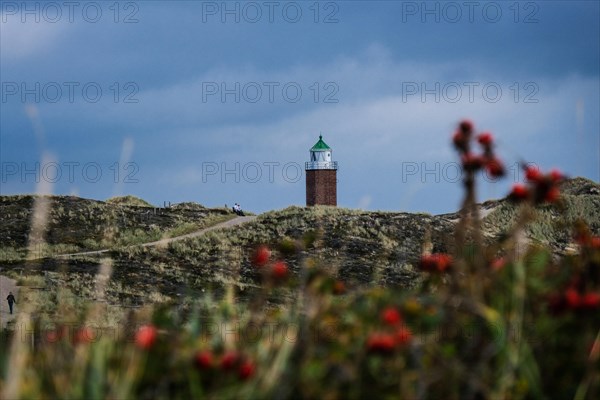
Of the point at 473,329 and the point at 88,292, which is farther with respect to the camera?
the point at 88,292

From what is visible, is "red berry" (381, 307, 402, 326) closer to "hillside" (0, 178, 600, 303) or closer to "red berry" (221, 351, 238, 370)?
"red berry" (221, 351, 238, 370)

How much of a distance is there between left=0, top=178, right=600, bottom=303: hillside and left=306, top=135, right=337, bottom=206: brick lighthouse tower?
13.9 metres

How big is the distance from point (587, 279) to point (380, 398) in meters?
1.38

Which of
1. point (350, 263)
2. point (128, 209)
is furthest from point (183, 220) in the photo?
point (350, 263)

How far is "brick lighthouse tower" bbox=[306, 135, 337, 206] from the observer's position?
6588 cm

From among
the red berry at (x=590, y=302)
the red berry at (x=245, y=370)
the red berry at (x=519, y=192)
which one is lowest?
the red berry at (x=245, y=370)

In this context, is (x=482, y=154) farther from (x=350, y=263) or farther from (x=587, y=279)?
(x=350, y=263)

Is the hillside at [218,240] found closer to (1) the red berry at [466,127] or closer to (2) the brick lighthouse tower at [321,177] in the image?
(2) the brick lighthouse tower at [321,177]

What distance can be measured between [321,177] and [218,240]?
27.6 meters

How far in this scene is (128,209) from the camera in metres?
49.7

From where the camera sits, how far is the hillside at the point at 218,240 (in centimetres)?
3147

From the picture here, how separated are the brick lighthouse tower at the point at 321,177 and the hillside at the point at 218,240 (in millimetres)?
13884

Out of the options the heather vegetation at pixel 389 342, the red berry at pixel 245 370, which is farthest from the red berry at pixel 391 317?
the red berry at pixel 245 370

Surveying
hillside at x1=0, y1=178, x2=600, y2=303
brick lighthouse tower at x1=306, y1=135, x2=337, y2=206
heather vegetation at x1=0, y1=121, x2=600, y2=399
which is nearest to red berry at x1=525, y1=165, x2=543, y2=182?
heather vegetation at x1=0, y1=121, x2=600, y2=399
